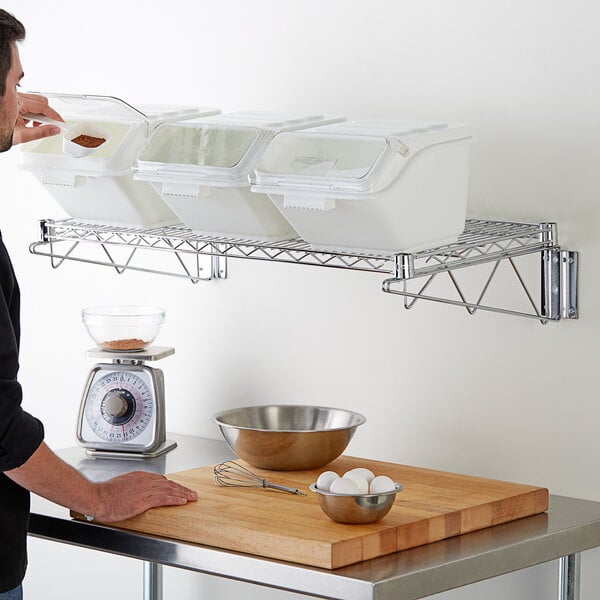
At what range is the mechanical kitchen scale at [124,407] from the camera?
2338 millimetres

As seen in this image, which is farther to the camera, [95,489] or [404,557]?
[95,489]

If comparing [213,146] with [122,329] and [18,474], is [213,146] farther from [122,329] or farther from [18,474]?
[18,474]

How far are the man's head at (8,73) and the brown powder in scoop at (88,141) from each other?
311mm

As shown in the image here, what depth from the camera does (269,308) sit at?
8.11 ft

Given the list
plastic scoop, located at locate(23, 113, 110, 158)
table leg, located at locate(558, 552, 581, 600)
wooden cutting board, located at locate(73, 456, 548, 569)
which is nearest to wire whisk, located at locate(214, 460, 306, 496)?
wooden cutting board, located at locate(73, 456, 548, 569)

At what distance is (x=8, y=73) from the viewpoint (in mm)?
1824

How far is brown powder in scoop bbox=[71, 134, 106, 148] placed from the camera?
2176mm

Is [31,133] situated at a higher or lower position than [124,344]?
higher

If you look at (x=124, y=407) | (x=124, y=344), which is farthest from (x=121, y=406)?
(x=124, y=344)

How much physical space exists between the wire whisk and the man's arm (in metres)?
0.11

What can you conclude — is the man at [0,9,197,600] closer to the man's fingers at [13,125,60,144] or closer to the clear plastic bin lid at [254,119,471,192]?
the man's fingers at [13,125,60,144]

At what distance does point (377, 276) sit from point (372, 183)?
20.2 inches

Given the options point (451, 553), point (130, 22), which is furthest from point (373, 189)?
point (130, 22)

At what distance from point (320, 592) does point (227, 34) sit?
1216mm
